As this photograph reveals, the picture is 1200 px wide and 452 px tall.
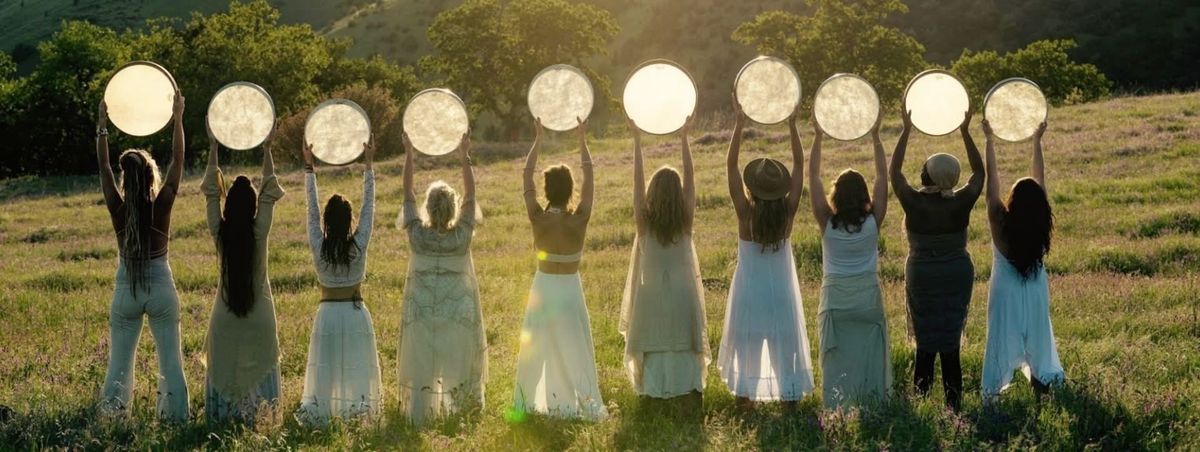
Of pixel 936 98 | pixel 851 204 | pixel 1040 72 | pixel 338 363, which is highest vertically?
pixel 1040 72

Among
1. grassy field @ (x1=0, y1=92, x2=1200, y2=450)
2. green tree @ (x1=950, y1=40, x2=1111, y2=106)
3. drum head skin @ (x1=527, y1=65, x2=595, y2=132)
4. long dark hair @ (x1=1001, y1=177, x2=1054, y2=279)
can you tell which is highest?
green tree @ (x1=950, y1=40, x2=1111, y2=106)

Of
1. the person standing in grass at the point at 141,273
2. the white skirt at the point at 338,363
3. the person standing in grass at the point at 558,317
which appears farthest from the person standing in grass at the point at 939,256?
the person standing in grass at the point at 141,273

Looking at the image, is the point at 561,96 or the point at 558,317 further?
the point at 561,96

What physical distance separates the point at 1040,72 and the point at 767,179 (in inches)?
2000

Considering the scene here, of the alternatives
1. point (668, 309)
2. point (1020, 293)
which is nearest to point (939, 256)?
point (1020, 293)

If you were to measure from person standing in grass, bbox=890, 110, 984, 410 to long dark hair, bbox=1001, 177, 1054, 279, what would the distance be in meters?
0.37

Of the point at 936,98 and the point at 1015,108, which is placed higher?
the point at 936,98

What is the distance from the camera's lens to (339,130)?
9.13 meters

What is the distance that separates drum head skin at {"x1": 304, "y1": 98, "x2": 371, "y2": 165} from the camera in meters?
9.07

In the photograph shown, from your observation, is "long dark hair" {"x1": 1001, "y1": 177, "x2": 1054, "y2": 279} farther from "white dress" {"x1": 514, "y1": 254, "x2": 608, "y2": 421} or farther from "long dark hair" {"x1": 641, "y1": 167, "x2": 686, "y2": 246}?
"white dress" {"x1": 514, "y1": 254, "x2": 608, "y2": 421}

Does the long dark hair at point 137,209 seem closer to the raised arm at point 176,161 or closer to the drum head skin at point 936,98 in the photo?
the raised arm at point 176,161

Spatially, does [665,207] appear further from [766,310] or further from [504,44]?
[504,44]

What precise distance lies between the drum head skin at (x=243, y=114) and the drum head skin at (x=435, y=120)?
3.94 feet

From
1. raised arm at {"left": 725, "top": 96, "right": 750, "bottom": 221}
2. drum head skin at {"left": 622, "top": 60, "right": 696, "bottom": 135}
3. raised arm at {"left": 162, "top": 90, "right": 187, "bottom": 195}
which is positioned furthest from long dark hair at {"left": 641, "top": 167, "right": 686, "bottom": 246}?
raised arm at {"left": 162, "top": 90, "right": 187, "bottom": 195}
